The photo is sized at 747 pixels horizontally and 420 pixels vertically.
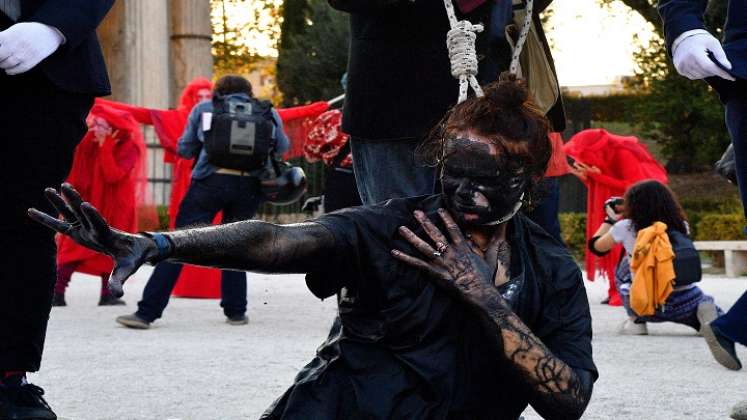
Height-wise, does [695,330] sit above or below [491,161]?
below

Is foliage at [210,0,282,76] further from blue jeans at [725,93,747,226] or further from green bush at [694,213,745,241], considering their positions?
blue jeans at [725,93,747,226]

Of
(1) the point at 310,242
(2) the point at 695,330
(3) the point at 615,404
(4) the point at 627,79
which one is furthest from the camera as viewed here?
(4) the point at 627,79

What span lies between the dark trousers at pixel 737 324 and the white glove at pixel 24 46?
2.54 m

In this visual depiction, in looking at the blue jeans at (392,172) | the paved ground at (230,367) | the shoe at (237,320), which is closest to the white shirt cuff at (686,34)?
the blue jeans at (392,172)

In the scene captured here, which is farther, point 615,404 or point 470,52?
point 615,404

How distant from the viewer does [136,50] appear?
20.4m

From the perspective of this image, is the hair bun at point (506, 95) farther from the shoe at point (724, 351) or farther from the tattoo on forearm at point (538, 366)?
the shoe at point (724, 351)

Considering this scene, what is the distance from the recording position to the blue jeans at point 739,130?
4.26 meters

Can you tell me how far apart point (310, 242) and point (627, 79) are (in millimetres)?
32531

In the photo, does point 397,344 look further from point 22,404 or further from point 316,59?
point 316,59

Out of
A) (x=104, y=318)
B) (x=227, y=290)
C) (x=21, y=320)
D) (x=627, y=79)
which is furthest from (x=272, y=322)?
(x=627, y=79)

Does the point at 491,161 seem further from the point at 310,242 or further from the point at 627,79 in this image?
the point at 627,79

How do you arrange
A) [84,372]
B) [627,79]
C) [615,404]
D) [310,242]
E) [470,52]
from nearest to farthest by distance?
[310,242] → [470,52] → [615,404] → [84,372] → [627,79]

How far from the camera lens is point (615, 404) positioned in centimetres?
498
